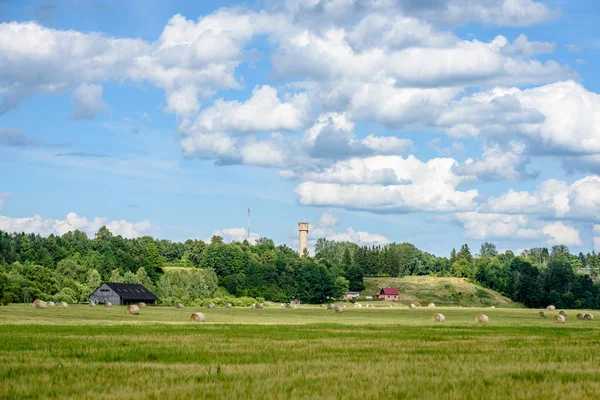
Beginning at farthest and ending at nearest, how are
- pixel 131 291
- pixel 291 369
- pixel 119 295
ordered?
pixel 131 291 → pixel 119 295 → pixel 291 369

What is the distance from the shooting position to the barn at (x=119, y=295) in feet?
474

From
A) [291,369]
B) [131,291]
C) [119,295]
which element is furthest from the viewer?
[131,291]

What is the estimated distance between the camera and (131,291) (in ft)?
493

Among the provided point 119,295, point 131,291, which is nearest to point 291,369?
point 119,295

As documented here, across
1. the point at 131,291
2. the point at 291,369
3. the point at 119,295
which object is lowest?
the point at 291,369

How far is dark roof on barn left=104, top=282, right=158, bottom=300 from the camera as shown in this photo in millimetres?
146000

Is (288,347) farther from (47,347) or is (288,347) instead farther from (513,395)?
(513,395)

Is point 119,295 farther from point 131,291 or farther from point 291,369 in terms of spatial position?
point 291,369

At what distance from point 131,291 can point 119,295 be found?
19.6ft

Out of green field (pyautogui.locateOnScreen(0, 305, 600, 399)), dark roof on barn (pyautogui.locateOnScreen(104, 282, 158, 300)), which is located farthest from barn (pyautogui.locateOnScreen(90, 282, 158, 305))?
green field (pyautogui.locateOnScreen(0, 305, 600, 399))

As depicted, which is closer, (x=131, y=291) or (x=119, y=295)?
(x=119, y=295)

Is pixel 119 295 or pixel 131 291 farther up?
pixel 131 291

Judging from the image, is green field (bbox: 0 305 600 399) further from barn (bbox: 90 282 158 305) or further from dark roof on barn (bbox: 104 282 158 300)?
dark roof on barn (bbox: 104 282 158 300)

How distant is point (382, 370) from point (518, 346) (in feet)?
48.4
